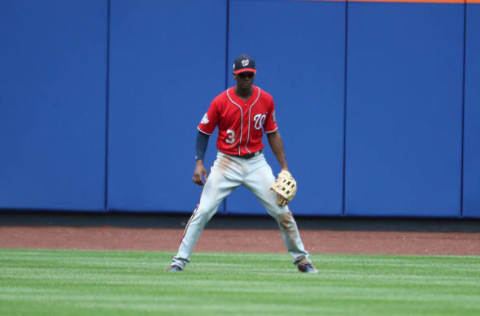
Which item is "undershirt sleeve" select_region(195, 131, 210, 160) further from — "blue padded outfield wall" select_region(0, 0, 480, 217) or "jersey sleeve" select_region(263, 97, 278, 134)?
"blue padded outfield wall" select_region(0, 0, 480, 217)

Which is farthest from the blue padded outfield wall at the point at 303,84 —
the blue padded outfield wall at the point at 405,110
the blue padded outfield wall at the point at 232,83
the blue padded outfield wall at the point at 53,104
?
the blue padded outfield wall at the point at 53,104

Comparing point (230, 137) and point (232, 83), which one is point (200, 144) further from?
point (232, 83)

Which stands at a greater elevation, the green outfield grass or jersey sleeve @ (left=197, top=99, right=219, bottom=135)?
jersey sleeve @ (left=197, top=99, right=219, bottom=135)

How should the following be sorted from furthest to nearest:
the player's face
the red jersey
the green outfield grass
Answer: the red jersey < the player's face < the green outfield grass

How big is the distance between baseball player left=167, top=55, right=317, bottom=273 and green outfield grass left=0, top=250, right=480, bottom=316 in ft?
1.19

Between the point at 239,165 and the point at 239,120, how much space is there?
405mm

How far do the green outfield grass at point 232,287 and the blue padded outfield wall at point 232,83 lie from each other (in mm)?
4993

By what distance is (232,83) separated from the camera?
15781 mm

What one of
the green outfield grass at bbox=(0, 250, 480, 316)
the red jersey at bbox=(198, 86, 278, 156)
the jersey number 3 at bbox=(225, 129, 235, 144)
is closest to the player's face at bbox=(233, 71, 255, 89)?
the red jersey at bbox=(198, 86, 278, 156)

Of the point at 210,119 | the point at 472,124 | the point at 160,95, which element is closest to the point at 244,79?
the point at 210,119

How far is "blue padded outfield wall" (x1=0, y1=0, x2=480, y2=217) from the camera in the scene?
15750mm

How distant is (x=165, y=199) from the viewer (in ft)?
52.2

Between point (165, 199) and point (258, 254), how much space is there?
419 cm

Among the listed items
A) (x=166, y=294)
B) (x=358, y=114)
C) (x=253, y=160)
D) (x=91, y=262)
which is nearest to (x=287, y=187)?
(x=253, y=160)
